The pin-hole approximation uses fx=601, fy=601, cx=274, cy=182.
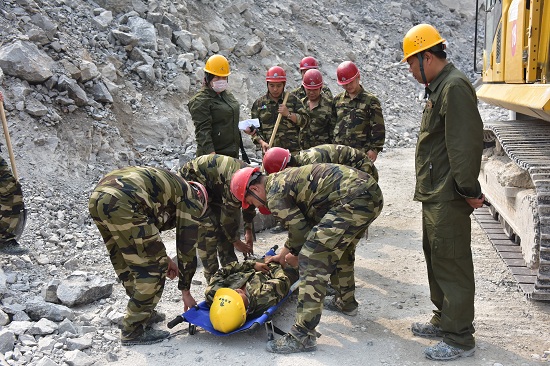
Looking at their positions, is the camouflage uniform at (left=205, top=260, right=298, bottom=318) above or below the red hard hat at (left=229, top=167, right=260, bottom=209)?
below

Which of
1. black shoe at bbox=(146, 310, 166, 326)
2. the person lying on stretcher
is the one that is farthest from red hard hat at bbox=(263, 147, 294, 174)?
black shoe at bbox=(146, 310, 166, 326)

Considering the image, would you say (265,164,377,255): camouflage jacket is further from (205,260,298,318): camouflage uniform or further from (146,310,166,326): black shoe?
(146,310,166,326): black shoe

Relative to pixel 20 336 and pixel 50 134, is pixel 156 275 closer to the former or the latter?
pixel 20 336

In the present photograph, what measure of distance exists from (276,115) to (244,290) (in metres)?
3.18

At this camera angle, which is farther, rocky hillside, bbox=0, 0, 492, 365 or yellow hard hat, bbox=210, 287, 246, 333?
rocky hillside, bbox=0, 0, 492, 365

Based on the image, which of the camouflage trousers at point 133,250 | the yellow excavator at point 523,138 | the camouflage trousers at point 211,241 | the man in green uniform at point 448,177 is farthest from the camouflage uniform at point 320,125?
the camouflage trousers at point 133,250

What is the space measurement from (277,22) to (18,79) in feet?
30.9

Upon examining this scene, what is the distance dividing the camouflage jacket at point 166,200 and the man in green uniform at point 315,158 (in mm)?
755

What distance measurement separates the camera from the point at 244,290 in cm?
533

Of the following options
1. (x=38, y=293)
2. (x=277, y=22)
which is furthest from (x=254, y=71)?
(x=38, y=293)

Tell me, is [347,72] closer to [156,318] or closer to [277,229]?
[277,229]

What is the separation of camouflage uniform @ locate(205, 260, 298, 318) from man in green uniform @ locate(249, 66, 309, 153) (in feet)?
7.59

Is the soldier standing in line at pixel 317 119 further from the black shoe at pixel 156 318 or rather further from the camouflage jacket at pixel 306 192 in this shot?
the black shoe at pixel 156 318

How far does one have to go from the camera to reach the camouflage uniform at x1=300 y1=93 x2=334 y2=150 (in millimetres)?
7789
